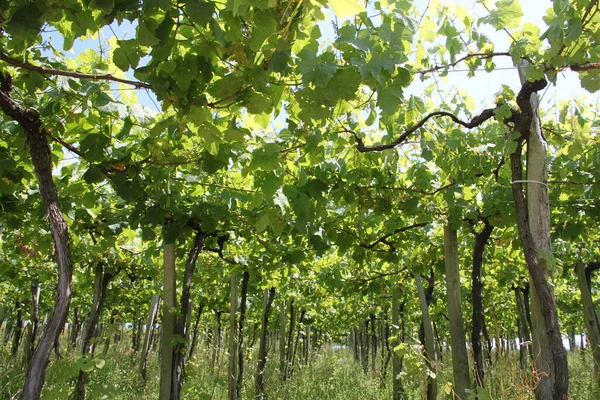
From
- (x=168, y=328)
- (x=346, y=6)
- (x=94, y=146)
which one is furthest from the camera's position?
(x=168, y=328)

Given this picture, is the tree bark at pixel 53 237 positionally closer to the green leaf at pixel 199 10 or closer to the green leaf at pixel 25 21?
the green leaf at pixel 25 21

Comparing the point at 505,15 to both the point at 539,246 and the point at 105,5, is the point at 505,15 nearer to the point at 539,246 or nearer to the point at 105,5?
the point at 539,246

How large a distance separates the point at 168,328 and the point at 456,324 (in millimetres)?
2916

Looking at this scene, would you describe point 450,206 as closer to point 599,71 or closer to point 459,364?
point 459,364

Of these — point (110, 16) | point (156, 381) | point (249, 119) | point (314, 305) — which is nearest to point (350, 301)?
point (314, 305)

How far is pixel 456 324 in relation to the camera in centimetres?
437

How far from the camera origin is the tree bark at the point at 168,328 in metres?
4.09

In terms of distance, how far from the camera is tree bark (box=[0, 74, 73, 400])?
2.00 metres

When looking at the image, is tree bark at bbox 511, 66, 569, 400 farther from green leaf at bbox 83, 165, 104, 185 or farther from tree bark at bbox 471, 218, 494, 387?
green leaf at bbox 83, 165, 104, 185

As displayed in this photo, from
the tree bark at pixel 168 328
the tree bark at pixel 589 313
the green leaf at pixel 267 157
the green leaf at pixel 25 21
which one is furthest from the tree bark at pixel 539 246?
the tree bark at pixel 589 313

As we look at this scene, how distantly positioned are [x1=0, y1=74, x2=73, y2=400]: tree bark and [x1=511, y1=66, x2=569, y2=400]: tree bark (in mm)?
2468

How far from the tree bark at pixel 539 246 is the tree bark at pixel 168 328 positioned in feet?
10.3

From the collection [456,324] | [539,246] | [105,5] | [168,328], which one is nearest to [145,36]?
[105,5]

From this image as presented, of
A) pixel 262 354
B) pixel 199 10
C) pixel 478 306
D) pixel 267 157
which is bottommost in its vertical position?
pixel 262 354
